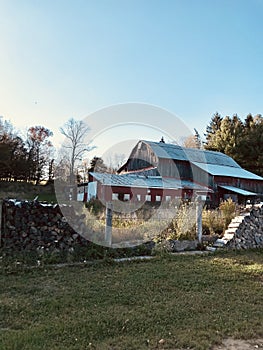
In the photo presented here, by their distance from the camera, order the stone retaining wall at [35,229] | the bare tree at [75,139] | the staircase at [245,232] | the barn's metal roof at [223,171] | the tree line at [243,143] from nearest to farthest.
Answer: the stone retaining wall at [35,229] < the staircase at [245,232] < the bare tree at [75,139] < the barn's metal roof at [223,171] < the tree line at [243,143]

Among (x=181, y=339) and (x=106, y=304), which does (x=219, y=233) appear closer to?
(x=106, y=304)

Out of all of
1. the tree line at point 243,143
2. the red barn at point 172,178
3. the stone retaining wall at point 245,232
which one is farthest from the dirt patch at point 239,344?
the tree line at point 243,143

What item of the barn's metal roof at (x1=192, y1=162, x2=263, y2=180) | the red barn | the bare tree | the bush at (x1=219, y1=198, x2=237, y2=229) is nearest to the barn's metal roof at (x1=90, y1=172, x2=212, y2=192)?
the red barn

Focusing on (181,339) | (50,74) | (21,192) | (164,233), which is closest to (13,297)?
(181,339)

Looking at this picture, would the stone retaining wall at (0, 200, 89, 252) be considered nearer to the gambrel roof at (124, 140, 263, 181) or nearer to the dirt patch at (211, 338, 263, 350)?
the dirt patch at (211, 338, 263, 350)

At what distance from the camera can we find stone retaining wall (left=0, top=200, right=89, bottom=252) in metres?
7.05

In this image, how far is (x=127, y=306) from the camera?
395cm

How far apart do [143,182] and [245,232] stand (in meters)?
15.7

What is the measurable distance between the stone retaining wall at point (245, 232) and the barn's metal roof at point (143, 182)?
14024 millimetres

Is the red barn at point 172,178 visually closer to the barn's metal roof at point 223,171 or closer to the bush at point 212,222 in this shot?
the barn's metal roof at point 223,171

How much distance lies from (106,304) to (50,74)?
28.5 ft

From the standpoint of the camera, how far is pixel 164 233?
8789 millimetres

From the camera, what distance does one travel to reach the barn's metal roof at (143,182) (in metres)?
23.4

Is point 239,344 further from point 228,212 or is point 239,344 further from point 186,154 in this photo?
point 186,154
